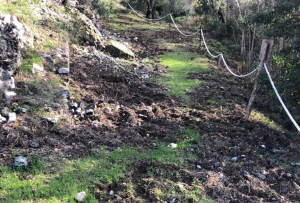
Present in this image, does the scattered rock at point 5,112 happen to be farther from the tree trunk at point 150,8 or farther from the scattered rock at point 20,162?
the tree trunk at point 150,8

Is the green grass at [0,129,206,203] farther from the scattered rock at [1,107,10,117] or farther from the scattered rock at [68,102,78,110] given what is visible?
the scattered rock at [68,102,78,110]

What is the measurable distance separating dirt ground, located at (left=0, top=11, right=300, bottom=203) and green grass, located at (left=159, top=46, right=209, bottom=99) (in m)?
0.41

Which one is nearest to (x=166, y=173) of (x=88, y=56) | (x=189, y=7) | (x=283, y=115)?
(x=88, y=56)

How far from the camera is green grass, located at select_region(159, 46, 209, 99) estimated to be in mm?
7795

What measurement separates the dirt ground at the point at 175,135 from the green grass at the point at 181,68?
0.41 meters

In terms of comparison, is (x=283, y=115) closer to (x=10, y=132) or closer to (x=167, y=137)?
(x=167, y=137)

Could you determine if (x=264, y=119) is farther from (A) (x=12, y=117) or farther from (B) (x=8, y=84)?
(B) (x=8, y=84)

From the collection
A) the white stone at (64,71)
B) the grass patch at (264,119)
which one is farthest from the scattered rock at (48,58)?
the grass patch at (264,119)

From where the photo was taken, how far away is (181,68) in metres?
9.81

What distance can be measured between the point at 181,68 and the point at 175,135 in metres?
5.28

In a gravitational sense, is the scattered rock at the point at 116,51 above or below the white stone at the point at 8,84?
above

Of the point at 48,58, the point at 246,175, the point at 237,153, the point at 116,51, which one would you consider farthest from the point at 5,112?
the point at 116,51

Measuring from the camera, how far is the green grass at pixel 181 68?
7.79m

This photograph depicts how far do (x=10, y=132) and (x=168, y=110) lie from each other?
3223mm
